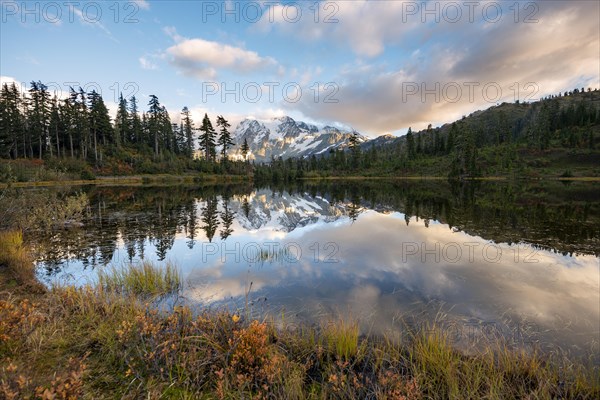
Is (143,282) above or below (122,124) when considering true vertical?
below

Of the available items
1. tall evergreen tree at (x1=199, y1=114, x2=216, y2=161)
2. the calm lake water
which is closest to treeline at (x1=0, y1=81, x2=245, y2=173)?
tall evergreen tree at (x1=199, y1=114, x2=216, y2=161)

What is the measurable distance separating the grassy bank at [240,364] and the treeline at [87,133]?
79.8m

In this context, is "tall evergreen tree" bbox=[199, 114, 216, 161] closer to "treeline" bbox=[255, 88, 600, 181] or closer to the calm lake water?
"treeline" bbox=[255, 88, 600, 181]

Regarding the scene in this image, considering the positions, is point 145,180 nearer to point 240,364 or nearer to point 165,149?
point 165,149

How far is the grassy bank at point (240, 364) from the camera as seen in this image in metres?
4.27

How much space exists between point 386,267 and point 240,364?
331 inches

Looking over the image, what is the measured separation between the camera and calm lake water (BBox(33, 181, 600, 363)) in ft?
24.7

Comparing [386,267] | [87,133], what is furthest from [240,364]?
[87,133]

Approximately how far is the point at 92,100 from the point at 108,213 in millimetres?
81947

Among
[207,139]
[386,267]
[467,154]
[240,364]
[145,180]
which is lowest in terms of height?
[386,267]

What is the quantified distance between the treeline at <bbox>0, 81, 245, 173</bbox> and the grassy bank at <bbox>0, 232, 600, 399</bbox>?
262 feet

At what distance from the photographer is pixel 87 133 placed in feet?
247

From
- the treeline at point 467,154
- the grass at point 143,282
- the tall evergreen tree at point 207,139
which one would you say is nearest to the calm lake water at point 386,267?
the grass at point 143,282

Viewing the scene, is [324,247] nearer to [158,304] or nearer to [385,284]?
[385,284]
